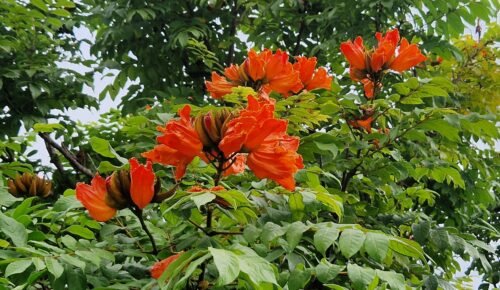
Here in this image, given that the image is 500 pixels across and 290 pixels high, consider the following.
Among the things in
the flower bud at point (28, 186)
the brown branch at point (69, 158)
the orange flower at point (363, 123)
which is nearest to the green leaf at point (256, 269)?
the orange flower at point (363, 123)

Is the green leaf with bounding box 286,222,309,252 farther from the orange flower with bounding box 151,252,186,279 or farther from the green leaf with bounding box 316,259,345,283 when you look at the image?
the orange flower with bounding box 151,252,186,279

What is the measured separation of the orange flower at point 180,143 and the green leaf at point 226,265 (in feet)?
0.94

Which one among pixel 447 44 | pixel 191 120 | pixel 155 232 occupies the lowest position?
pixel 155 232

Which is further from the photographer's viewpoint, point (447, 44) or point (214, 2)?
point (214, 2)

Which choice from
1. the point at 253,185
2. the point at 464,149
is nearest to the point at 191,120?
the point at 253,185

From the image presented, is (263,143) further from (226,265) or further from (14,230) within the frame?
(14,230)

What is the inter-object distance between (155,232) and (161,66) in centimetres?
267

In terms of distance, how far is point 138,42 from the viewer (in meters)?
4.23

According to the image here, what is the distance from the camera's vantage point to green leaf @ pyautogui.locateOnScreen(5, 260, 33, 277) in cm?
141

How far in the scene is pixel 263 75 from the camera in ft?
7.16

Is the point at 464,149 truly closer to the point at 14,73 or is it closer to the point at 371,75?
the point at 371,75

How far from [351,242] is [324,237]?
0.06m

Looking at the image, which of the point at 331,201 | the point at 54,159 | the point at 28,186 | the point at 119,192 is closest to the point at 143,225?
the point at 119,192

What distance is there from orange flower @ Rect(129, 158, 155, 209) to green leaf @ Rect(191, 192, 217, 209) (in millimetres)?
123
